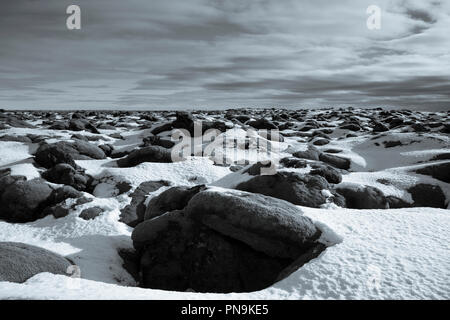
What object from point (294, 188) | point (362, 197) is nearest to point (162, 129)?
point (294, 188)

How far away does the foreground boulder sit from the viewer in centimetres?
636

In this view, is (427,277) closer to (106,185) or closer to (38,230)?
(38,230)

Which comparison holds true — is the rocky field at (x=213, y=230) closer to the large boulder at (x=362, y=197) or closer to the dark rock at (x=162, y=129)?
the large boulder at (x=362, y=197)

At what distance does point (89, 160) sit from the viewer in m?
17.3

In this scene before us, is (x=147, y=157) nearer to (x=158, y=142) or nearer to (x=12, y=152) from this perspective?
(x=158, y=142)

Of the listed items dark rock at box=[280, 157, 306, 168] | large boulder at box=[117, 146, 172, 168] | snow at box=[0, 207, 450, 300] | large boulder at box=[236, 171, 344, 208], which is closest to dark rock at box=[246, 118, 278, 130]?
dark rock at box=[280, 157, 306, 168]

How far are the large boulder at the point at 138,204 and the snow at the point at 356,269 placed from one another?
8.68ft

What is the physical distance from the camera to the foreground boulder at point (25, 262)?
636 cm

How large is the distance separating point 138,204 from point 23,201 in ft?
13.2

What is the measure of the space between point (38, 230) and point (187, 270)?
19.7ft

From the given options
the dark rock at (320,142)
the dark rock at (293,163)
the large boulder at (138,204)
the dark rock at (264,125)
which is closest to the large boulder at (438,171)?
the dark rock at (293,163)

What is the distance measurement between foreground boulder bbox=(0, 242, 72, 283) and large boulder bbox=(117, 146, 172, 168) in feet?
30.8
